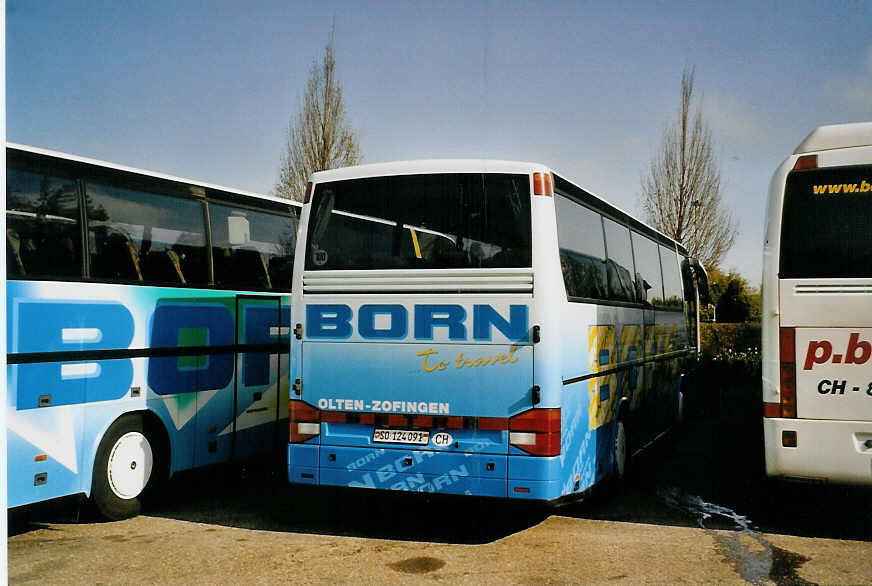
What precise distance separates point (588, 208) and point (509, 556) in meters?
3.53

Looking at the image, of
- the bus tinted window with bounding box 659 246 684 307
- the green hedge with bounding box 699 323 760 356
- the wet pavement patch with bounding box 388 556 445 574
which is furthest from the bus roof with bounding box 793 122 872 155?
the green hedge with bounding box 699 323 760 356

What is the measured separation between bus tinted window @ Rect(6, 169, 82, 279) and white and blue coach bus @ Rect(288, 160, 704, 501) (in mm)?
1987

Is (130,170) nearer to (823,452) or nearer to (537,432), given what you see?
(537,432)

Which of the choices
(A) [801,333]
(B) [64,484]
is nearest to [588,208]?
(A) [801,333]

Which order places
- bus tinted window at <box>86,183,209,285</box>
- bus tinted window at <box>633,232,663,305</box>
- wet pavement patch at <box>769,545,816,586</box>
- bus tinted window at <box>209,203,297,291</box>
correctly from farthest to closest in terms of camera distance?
bus tinted window at <box>633,232,663,305</box>
bus tinted window at <box>209,203,297,291</box>
bus tinted window at <box>86,183,209,285</box>
wet pavement patch at <box>769,545,816,586</box>

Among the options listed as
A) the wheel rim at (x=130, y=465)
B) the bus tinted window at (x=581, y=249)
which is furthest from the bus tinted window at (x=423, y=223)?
the wheel rim at (x=130, y=465)

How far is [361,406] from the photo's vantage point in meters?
7.63

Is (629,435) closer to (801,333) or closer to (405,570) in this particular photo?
(801,333)

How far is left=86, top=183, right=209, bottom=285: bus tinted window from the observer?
8.10m

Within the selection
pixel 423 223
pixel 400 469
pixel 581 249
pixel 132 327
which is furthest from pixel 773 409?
pixel 132 327

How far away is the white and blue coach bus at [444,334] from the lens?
23.7 feet

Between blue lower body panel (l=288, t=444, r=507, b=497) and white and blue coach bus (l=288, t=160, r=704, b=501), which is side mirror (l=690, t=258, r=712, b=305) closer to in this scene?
white and blue coach bus (l=288, t=160, r=704, b=501)

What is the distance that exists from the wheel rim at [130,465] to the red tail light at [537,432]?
3.76 metres

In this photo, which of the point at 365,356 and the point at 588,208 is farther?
the point at 588,208
